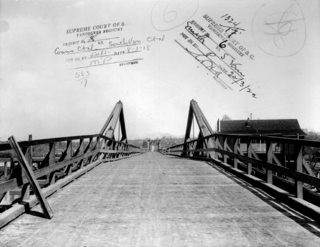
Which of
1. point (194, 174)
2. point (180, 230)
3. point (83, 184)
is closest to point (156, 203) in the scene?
point (180, 230)

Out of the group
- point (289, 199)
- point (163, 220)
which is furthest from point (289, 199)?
point (163, 220)

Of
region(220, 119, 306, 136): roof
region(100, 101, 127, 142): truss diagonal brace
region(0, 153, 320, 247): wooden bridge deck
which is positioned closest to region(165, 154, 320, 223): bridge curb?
region(0, 153, 320, 247): wooden bridge deck

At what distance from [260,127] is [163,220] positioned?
150ft

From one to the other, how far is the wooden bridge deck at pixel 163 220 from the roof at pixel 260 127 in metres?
39.6

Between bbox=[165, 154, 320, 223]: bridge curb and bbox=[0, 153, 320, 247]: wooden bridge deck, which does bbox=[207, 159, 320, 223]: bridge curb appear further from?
bbox=[0, 153, 320, 247]: wooden bridge deck

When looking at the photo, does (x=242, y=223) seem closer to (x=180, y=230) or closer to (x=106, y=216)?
(x=180, y=230)

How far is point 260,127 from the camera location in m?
47.4

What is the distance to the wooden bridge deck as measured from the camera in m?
3.50

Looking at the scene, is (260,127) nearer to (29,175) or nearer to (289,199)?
(289,199)

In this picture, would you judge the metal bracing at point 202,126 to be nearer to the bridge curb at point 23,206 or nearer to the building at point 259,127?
the bridge curb at point 23,206

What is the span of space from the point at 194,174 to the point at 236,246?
5288 mm

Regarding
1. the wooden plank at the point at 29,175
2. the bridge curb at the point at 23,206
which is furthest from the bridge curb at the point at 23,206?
the wooden plank at the point at 29,175

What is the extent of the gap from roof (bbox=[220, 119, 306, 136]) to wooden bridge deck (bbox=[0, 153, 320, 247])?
39616mm

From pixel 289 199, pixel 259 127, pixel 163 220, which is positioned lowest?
pixel 163 220
